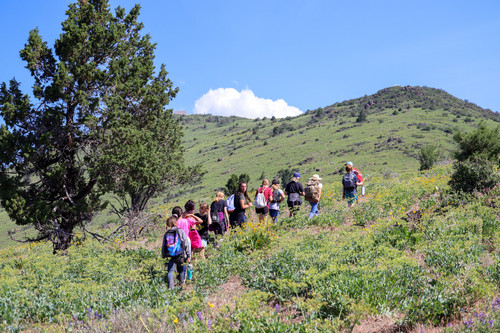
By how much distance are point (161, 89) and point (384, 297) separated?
1740 centimetres

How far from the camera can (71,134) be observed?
14734 millimetres

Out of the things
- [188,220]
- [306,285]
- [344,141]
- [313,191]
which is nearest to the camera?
[306,285]

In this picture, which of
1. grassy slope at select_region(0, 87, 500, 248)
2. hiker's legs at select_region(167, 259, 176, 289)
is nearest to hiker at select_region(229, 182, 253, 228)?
hiker's legs at select_region(167, 259, 176, 289)

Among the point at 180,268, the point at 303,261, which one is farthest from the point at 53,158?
the point at 303,261

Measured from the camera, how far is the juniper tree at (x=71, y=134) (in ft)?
45.3

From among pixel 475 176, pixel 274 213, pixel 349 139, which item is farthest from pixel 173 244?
pixel 349 139

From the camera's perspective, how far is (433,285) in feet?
17.4

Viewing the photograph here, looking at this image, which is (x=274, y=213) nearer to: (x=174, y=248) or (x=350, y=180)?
(x=350, y=180)

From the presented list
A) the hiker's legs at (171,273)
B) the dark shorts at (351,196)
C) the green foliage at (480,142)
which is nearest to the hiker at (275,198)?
the dark shorts at (351,196)

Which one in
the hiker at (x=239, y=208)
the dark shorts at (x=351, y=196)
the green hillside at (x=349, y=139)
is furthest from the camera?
the green hillside at (x=349, y=139)

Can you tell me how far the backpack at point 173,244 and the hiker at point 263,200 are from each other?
A: 441 cm

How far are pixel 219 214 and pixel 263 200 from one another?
67.9 inches

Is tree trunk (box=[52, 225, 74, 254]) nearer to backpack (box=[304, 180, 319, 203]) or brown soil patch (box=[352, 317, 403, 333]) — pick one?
backpack (box=[304, 180, 319, 203])

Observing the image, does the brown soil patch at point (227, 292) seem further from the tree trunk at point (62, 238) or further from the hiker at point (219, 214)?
the tree trunk at point (62, 238)
